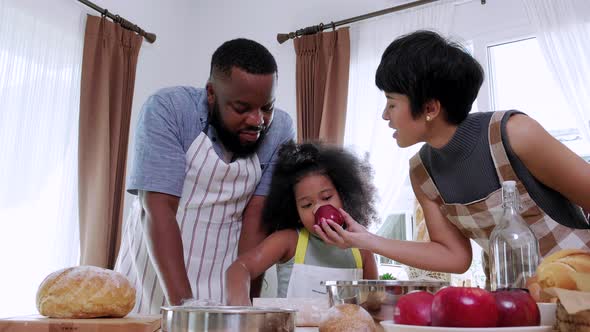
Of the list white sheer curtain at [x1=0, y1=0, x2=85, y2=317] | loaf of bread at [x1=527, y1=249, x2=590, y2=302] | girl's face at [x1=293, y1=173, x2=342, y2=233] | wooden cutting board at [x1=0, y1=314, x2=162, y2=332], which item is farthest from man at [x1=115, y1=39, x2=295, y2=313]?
white sheer curtain at [x1=0, y1=0, x2=85, y2=317]

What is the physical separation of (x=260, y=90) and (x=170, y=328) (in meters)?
0.94

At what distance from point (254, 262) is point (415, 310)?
1.00m

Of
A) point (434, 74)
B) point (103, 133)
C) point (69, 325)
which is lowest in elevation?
point (69, 325)

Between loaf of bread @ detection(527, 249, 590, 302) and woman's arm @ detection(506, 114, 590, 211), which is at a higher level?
woman's arm @ detection(506, 114, 590, 211)

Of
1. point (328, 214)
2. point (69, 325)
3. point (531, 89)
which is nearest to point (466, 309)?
point (69, 325)

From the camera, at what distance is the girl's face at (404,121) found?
1.25m

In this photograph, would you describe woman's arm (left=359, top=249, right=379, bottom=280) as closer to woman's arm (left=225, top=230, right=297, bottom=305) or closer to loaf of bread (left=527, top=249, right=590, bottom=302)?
woman's arm (left=225, top=230, right=297, bottom=305)

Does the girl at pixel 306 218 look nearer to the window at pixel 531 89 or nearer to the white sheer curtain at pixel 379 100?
the white sheer curtain at pixel 379 100

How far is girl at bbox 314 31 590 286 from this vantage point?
1.12 m

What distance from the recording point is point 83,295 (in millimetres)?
862

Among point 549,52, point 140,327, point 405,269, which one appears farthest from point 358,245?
point 549,52

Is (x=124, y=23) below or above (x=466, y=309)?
above

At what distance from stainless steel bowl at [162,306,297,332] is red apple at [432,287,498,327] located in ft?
0.51

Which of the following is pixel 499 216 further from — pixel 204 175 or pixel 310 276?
pixel 204 175
